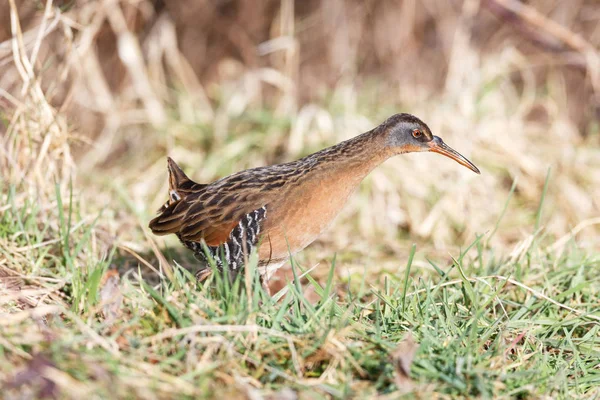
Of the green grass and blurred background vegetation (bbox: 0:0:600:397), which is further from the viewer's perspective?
blurred background vegetation (bbox: 0:0:600:397)

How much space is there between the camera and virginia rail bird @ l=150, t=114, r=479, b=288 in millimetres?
3266

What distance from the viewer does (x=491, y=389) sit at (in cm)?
238

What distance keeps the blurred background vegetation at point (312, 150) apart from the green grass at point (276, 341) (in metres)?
0.01

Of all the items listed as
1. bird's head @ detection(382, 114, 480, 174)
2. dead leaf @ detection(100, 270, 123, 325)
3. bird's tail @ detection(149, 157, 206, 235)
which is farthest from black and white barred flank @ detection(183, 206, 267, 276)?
bird's head @ detection(382, 114, 480, 174)

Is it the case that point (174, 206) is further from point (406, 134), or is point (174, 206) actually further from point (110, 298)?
point (406, 134)

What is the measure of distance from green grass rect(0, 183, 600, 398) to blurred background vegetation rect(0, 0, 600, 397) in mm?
13

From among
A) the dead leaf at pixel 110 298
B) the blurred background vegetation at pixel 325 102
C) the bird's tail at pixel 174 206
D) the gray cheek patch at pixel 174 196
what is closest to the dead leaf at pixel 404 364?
the dead leaf at pixel 110 298

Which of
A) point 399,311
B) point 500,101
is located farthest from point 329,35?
point 399,311

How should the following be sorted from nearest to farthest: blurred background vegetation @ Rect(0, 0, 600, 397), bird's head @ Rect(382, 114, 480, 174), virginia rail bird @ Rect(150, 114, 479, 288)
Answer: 1. blurred background vegetation @ Rect(0, 0, 600, 397)
2. virginia rail bird @ Rect(150, 114, 479, 288)
3. bird's head @ Rect(382, 114, 480, 174)

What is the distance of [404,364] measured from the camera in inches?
91.6

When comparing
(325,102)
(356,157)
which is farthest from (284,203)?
(325,102)

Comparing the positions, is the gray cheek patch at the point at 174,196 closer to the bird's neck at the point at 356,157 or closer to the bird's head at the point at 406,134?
the bird's neck at the point at 356,157

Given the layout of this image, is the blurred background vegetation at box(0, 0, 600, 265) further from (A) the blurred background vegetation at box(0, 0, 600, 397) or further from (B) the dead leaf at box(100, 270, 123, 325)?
(B) the dead leaf at box(100, 270, 123, 325)

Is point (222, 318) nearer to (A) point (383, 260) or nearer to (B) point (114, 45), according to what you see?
(A) point (383, 260)
